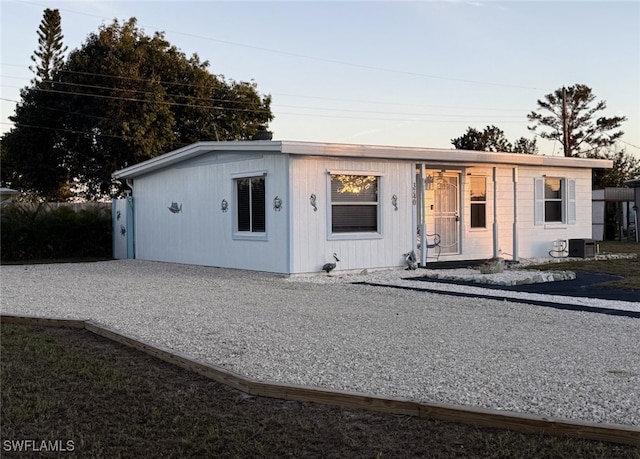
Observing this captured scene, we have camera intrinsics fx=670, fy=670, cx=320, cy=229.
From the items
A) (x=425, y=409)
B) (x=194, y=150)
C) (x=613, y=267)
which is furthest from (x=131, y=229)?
(x=425, y=409)

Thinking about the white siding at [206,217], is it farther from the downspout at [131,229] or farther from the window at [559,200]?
the window at [559,200]

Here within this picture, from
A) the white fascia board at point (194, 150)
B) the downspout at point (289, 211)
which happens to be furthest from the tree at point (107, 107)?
the downspout at point (289, 211)

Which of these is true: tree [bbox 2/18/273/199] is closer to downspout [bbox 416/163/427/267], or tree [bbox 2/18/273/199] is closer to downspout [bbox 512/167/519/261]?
downspout [bbox 416/163/427/267]

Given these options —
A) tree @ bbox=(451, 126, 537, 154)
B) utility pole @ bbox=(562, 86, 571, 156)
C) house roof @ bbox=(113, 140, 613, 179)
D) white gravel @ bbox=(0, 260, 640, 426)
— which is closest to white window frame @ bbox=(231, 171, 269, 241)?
house roof @ bbox=(113, 140, 613, 179)

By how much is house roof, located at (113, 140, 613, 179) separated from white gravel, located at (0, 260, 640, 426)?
2528 millimetres

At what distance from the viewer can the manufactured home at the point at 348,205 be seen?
42.4 feet

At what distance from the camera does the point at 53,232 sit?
19547mm

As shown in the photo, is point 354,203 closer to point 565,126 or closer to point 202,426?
point 202,426

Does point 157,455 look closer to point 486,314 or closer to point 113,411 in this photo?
point 113,411

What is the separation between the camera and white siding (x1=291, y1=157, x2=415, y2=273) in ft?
41.9

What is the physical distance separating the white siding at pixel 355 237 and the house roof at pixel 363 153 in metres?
0.31

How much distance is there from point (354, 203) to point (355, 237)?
692 millimetres

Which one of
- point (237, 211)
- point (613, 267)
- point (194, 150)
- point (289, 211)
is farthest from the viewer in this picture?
point (194, 150)

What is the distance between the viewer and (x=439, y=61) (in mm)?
19016
